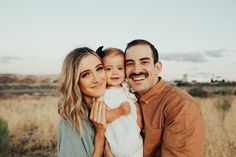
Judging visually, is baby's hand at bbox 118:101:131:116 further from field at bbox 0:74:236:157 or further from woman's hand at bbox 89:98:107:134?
field at bbox 0:74:236:157

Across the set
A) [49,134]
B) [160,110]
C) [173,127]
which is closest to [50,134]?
[49,134]

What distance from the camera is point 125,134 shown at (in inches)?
133

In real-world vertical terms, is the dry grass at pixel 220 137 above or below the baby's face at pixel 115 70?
below

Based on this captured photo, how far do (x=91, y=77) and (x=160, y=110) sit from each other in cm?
76

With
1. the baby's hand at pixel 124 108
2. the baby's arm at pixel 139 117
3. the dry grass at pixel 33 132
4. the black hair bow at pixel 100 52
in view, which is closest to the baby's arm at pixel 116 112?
the baby's hand at pixel 124 108

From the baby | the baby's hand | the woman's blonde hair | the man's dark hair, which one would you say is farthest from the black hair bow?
the baby's hand

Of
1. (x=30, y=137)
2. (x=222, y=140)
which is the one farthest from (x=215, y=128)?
(x=30, y=137)

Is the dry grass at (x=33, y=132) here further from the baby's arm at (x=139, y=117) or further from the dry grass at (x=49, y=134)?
the baby's arm at (x=139, y=117)

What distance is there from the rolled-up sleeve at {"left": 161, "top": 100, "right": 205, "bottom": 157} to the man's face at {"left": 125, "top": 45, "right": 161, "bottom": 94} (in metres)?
0.54

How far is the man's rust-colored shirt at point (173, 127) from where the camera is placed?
2.95 meters

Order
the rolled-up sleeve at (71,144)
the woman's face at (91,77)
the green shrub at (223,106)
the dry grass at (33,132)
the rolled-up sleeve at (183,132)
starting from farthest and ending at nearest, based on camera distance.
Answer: the green shrub at (223,106), the dry grass at (33,132), the woman's face at (91,77), the rolled-up sleeve at (71,144), the rolled-up sleeve at (183,132)

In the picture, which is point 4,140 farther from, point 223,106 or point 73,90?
point 223,106

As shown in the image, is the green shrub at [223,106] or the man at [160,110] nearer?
the man at [160,110]

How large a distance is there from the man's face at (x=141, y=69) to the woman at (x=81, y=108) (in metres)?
0.31
